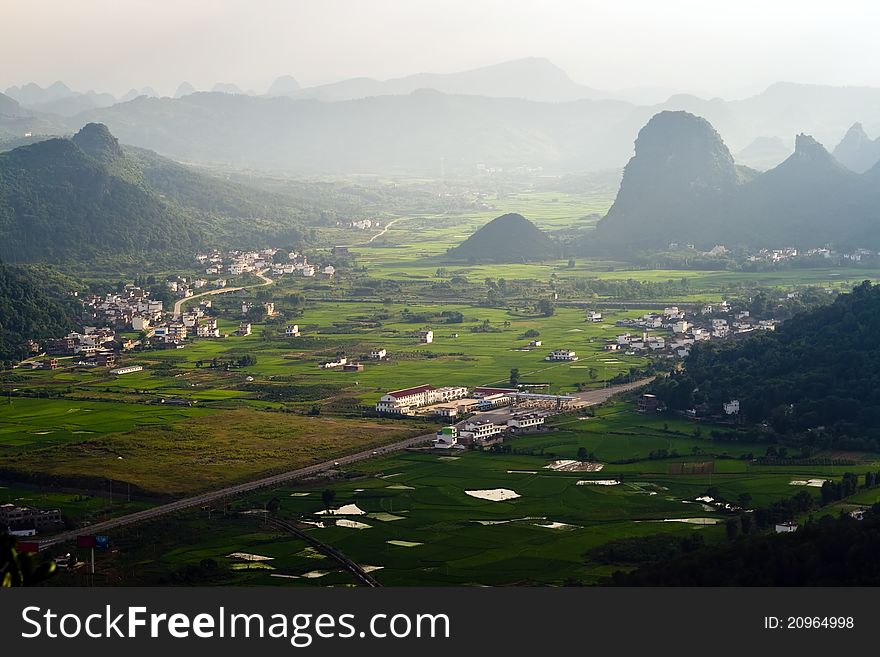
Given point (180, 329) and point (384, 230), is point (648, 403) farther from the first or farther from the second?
point (384, 230)

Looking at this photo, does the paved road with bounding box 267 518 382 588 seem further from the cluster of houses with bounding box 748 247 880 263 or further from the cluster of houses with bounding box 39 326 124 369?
the cluster of houses with bounding box 748 247 880 263

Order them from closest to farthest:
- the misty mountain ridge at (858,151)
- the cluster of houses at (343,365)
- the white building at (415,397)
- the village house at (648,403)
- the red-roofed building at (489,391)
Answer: the village house at (648,403)
the white building at (415,397)
the red-roofed building at (489,391)
the cluster of houses at (343,365)
the misty mountain ridge at (858,151)

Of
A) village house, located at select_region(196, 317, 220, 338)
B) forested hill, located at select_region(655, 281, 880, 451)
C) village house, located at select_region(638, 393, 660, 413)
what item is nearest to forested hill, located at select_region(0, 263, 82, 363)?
village house, located at select_region(196, 317, 220, 338)

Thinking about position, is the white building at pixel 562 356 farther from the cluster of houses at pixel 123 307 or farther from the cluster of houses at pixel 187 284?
the cluster of houses at pixel 187 284

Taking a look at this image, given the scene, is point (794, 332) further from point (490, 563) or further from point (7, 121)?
point (7, 121)

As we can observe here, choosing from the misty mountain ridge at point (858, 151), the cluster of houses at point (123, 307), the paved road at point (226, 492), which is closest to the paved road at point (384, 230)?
the cluster of houses at point (123, 307)
